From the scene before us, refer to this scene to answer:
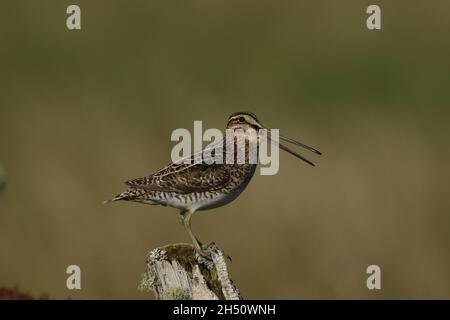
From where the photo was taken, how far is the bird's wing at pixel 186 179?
8.14m

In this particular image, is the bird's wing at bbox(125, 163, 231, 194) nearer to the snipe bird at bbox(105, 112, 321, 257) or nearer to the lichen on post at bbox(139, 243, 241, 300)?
the snipe bird at bbox(105, 112, 321, 257)

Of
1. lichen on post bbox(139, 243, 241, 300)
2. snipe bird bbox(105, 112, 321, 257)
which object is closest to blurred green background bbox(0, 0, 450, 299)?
snipe bird bbox(105, 112, 321, 257)

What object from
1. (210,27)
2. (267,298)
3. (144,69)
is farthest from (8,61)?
(267,298)

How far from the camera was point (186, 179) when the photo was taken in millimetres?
8258

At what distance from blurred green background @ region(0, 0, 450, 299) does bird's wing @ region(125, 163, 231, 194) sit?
8.99ft

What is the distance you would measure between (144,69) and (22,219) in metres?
3.70

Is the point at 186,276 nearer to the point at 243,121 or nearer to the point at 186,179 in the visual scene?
the point at 186,179

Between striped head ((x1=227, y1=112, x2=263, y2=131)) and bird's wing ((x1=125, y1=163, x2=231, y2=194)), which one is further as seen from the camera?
striped head ((x1=227, y1=112, x2=263, y2=131))

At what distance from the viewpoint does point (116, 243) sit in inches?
455

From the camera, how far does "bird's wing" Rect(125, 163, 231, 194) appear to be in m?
8.14

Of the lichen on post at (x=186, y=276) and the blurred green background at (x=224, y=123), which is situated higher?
the blurred green background at (x=224, y=123)

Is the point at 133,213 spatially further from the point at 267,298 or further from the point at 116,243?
the point at 267,298

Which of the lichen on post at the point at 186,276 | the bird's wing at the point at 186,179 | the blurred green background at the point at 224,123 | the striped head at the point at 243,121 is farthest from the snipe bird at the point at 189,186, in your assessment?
the blurred green background at the point at 224,123

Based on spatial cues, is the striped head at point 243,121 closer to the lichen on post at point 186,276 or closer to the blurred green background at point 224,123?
the lichen on post at point 186,276
